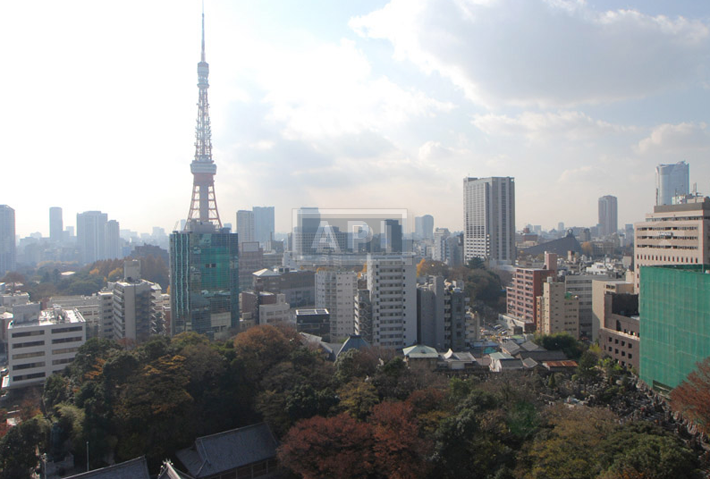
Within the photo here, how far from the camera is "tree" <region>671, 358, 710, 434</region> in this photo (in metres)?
7.55

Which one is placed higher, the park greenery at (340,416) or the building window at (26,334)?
the building window at (26,334)

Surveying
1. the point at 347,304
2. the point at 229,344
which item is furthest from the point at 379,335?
the point at 229,344

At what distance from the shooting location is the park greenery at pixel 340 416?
271 inches

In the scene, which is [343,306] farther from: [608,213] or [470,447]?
[608,213]

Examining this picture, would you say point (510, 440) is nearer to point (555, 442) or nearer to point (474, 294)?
point (555, 442)

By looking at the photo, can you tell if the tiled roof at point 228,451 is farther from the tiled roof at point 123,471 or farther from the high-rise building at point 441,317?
the high-rise building at point 441,317

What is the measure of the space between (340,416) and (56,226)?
252 ft

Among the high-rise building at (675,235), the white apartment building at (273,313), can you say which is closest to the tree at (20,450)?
the white apartment building at (273,313)

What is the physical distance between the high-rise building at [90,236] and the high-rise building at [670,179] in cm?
5873

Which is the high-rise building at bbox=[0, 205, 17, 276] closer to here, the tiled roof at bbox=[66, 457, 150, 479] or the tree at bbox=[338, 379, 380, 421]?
the tiled roof at bbox=[66, 457, 150, 479]

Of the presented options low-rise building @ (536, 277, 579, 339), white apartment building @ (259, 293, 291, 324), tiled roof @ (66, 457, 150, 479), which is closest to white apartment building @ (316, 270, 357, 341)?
white apartment building @ (259, 293, 291, 324)

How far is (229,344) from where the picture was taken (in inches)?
464

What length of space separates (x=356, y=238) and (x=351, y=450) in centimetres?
2218

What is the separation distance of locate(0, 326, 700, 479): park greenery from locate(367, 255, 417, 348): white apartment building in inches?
199
